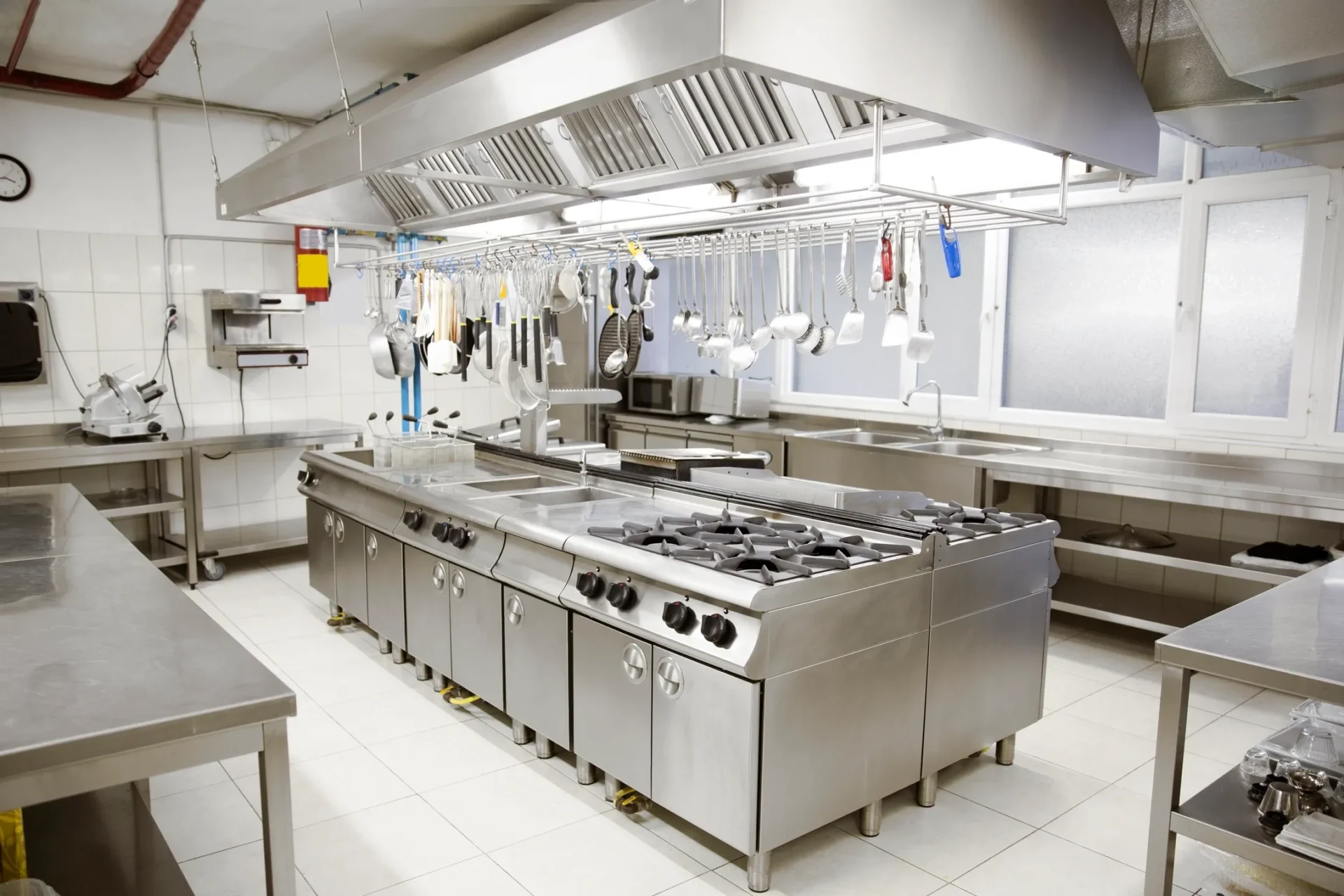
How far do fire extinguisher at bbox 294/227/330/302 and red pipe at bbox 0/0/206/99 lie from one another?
1026 mm

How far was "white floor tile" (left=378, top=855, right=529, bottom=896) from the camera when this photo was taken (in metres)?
2.09

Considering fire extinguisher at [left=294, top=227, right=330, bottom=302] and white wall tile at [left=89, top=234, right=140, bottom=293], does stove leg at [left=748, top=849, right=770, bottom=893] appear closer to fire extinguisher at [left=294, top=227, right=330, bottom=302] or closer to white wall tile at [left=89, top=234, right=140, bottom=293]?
fire extinguisher at [left=294, top=227, right=330, bottom=302]

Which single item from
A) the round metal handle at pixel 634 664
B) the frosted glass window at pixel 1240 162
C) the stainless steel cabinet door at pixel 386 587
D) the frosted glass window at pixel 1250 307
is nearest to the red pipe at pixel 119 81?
the stainless steel cabinet door at pixel 386 587

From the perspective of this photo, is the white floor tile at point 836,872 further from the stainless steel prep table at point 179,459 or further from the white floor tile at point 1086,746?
the stainless steel prep table at point 179,459

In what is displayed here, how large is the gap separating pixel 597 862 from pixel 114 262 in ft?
13.3

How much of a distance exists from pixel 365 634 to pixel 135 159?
110 inches

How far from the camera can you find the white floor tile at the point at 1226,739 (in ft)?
9.16

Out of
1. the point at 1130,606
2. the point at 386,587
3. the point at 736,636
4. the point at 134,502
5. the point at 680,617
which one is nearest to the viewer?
the point at 736,636

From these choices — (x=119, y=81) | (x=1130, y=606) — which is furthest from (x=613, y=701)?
(x=119, y=81)

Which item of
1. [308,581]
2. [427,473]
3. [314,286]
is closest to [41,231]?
[314,286]

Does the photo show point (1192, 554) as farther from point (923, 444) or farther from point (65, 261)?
point (65, 261)

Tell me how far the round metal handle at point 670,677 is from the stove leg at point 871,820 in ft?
2.04

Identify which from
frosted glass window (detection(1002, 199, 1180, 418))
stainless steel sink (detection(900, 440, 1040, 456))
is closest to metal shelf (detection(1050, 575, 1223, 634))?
stainless steel sink (detection(900, 440, 1040, 456))

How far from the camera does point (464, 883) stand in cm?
213
